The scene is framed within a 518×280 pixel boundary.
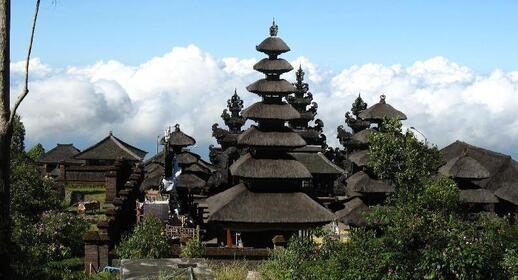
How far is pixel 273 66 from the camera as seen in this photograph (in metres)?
36.9

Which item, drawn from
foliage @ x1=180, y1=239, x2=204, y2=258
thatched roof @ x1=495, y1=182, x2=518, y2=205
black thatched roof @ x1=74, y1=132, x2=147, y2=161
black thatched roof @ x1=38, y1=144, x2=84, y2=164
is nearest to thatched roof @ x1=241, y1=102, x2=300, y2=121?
foliage @ x1=180, y1=239, x2=204, y2=258

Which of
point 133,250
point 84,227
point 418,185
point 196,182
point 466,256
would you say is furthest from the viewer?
point 196,182

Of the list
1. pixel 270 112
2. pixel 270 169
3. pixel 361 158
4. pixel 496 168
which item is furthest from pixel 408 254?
pixel 496 168

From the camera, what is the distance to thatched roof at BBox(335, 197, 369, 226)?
38.5 meters

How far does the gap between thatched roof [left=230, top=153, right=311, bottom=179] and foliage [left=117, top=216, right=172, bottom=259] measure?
24.5ft

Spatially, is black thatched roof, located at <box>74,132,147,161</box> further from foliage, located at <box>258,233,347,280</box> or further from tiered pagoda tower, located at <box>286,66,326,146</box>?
foliage, located at <box>258,233,347,280</box>

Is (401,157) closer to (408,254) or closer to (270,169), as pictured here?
(270,169)

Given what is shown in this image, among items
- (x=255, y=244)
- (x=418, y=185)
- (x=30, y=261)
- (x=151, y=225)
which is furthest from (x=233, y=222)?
(x=30, y=261)

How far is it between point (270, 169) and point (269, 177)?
0.48 metres

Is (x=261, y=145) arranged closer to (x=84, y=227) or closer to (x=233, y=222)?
(x=233, y=222)

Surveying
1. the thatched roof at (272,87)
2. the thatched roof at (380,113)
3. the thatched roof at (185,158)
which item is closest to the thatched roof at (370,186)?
the thatched roof at (380,113)

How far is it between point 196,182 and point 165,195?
2481mm

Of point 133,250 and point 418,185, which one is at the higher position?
point 418,185

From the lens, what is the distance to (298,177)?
34.8 m
